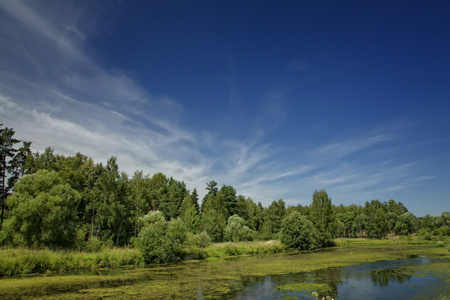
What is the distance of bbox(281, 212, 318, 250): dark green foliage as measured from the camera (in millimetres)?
53656

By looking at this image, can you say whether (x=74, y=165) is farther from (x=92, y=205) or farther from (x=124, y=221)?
(x=124, y=221)

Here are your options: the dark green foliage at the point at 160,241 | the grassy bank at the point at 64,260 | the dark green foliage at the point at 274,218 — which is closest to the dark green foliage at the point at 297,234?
the grassy bank at the point at 64,260

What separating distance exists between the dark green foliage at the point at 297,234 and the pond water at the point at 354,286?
33.0m

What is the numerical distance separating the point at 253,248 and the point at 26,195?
1472 inches

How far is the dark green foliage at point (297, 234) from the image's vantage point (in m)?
53.7

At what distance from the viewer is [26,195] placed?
3145cm

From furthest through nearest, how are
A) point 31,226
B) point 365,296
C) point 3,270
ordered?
1. point 31,226
2. point 3,270
3. point 365,296

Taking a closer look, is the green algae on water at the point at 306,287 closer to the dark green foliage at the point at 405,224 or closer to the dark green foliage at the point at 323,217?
the dark green foliage at the point at 323,217

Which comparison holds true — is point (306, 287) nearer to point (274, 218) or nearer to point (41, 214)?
point (41, 214)

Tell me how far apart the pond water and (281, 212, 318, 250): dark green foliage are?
33024 mm

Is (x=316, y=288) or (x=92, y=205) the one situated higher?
(x=92, y=205)

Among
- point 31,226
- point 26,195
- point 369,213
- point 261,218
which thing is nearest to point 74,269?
point 31,226

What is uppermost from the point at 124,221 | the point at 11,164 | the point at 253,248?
the point at 11,164

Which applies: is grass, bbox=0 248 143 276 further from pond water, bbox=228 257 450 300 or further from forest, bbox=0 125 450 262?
pond water, bbox=228 257 450 300
